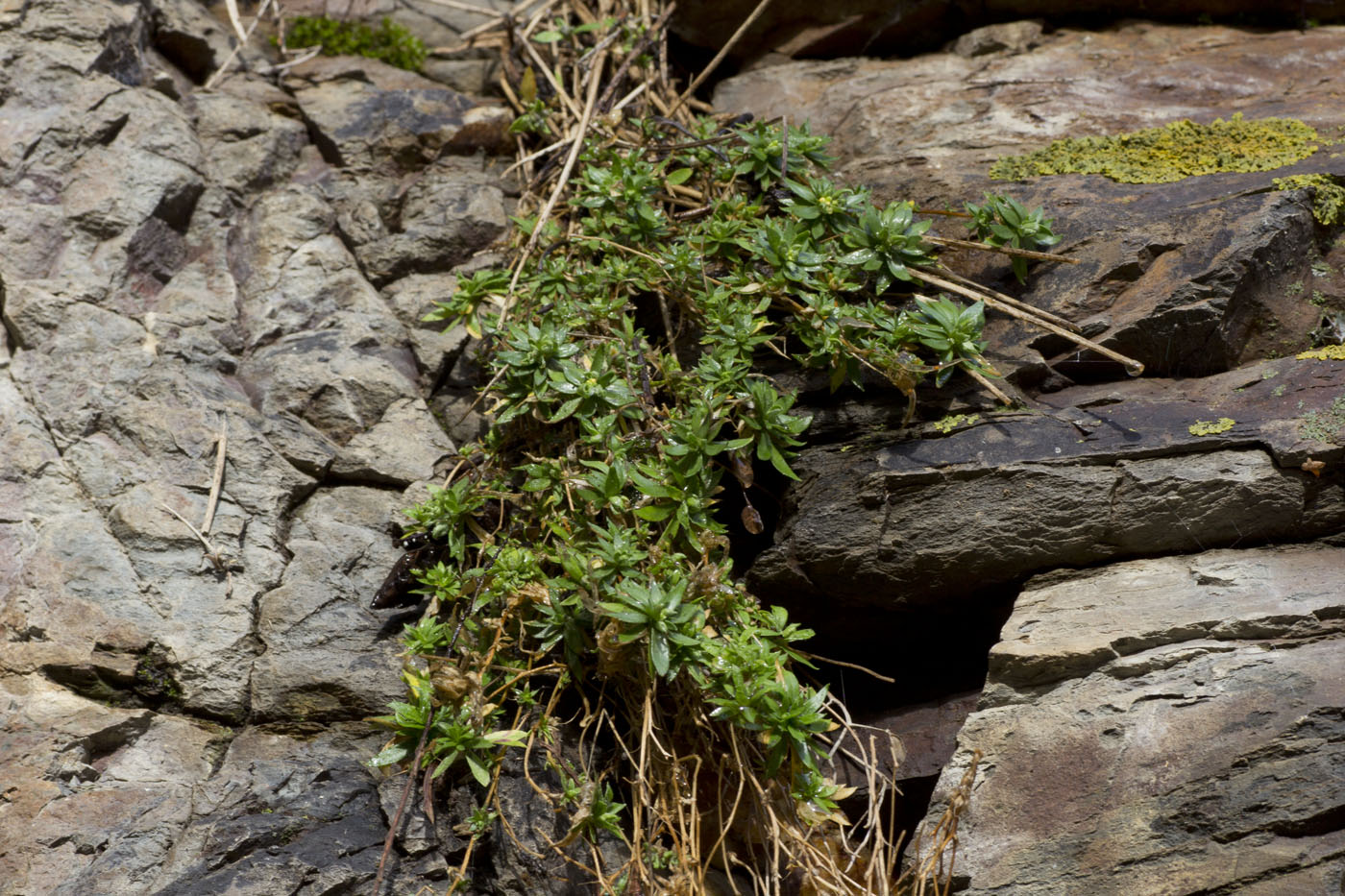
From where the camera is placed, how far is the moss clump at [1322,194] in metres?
3.35

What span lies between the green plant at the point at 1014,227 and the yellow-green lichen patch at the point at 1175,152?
1.31 ft

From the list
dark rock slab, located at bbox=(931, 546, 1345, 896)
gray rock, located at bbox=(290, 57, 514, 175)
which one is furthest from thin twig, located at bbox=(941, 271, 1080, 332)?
gray rock, located at bbox=(290, 57, 514, 175)

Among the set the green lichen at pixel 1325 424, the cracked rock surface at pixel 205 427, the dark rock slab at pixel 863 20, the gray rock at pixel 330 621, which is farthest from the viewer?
the dark rock slab at pixel 863 20

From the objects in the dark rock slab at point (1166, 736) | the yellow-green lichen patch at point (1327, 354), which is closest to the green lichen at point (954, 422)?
the dark rock slab at point (1166, 736)

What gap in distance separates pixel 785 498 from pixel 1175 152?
2078 mm

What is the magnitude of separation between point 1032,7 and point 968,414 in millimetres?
2676

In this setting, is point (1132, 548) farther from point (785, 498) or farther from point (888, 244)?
point (888, 244)

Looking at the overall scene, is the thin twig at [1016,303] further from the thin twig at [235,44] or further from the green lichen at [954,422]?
the thin twig at [235,44]

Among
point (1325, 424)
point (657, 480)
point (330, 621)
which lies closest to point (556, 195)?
A: point (657, 480)

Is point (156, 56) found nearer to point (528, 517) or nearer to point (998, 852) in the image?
point (528, 517)

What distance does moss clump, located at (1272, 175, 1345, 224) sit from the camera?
335cm

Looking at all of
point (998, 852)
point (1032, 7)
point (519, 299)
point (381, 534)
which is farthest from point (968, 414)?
point (1032, 7)

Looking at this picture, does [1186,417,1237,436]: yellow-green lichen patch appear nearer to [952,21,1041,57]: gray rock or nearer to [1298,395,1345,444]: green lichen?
[1298,395,1345,444]: green lichen

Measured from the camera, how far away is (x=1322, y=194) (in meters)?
3.36
